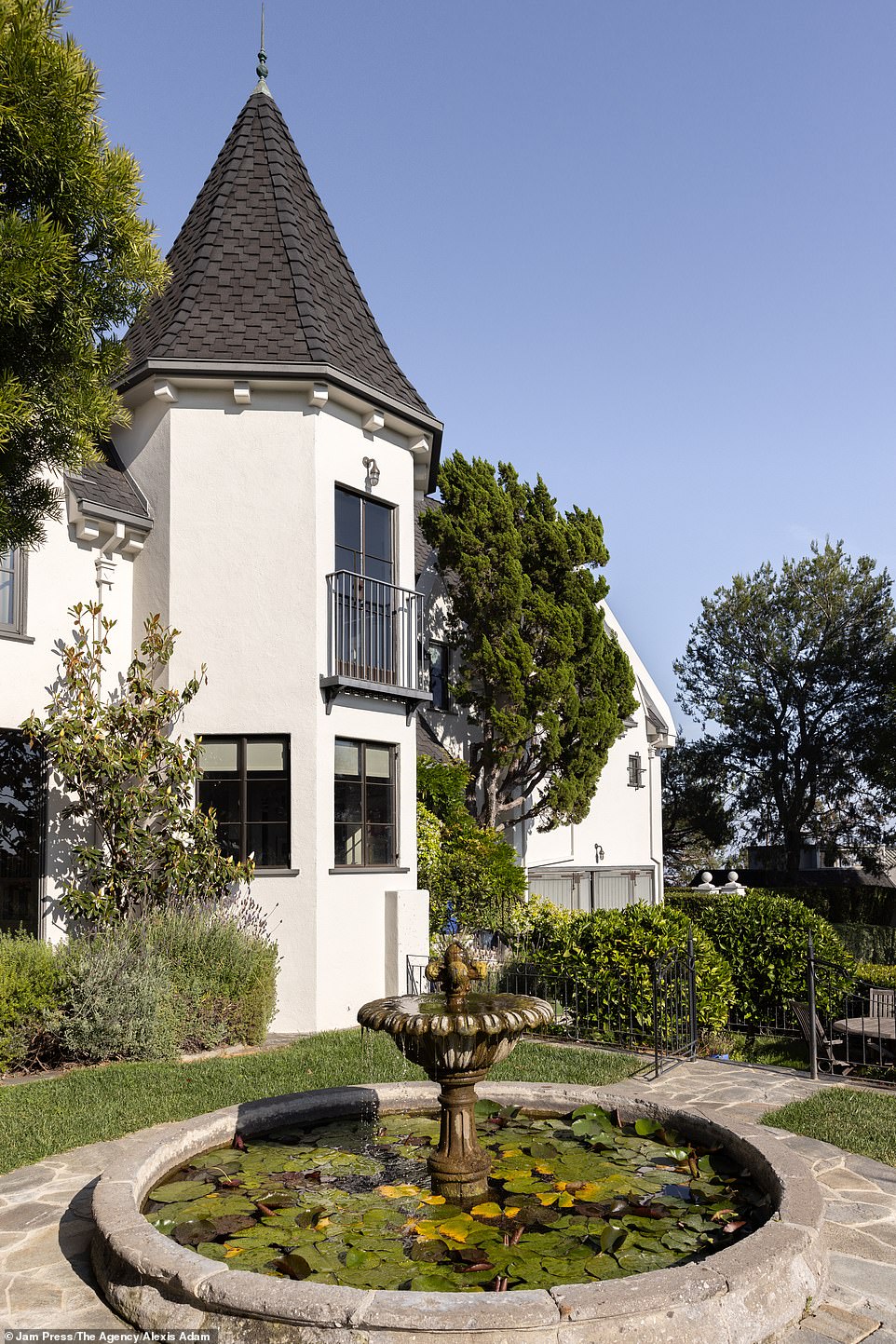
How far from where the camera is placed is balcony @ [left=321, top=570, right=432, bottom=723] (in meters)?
13.5

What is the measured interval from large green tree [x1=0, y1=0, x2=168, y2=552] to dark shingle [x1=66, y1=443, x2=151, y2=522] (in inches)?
189

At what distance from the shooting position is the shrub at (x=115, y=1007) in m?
10.5

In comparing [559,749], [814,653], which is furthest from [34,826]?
[814,653]

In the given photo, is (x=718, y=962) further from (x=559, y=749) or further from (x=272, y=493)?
(x=272, y=493)

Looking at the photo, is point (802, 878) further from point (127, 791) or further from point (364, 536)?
point (127, 791)

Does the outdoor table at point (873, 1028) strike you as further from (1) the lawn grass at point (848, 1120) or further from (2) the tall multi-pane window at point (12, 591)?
(2) the tall multi-pane window at point (12, 591)

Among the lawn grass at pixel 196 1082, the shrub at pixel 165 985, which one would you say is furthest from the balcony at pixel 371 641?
the lawn grass at pixel 196 1082

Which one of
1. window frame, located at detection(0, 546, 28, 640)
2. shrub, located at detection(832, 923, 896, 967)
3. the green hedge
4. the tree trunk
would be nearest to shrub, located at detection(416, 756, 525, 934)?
window frame, located at detection(0, 546, 28, 640)

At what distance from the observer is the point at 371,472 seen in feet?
47.6

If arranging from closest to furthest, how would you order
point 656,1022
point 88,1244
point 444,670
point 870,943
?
1. point 88,1244
2. point 656,1022
3. point 444,670
4. point 870,943

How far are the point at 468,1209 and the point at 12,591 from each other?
9026 millimetres

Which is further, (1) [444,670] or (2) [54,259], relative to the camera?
(1) [444,670]

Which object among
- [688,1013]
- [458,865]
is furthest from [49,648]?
[688,1013]

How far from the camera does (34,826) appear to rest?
485 inches
